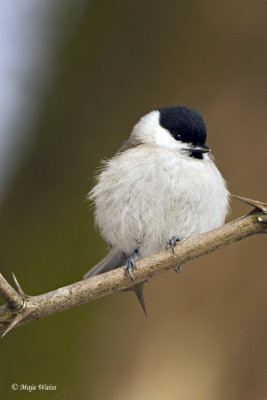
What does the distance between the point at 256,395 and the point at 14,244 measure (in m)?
A: 1.35

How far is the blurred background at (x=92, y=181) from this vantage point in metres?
2.26

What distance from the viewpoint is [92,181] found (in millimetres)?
2623

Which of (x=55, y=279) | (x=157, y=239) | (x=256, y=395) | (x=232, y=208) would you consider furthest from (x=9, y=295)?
(x=232, y=208)

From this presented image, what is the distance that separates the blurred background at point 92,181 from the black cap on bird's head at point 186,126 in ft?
0.24

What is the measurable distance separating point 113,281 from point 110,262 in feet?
3.02

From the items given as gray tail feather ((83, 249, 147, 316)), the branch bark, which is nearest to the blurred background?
gray tail feather ((83, 249, 147, 316))

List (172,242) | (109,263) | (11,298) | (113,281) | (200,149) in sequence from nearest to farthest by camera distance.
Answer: (11,298) → (113,281) → (172,242) → (200,149) → (109,263)

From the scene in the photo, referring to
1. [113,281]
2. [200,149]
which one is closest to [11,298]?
[113,281]

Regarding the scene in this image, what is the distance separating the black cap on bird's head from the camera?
Answer: 2312 mm

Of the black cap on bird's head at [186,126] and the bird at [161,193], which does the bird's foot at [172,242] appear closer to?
the bird at [161,193]

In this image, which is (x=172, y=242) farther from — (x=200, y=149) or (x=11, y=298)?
(x=11, y=298)

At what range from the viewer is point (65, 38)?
2.65m

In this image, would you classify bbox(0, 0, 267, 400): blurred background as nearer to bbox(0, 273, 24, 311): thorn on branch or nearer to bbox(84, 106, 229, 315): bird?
bbox(84, 106, 229, 315): bird

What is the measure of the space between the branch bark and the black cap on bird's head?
0.81 m
